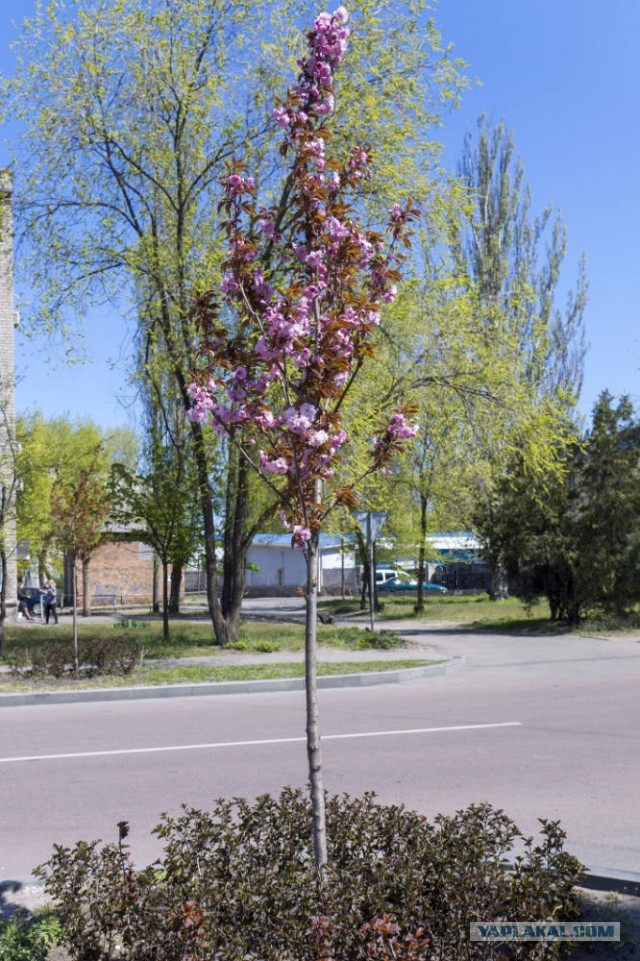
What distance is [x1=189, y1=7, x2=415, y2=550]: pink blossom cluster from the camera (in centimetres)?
441

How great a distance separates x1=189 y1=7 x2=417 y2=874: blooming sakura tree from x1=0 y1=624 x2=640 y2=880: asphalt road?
9.17ft

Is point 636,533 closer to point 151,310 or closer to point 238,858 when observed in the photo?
point 151,310

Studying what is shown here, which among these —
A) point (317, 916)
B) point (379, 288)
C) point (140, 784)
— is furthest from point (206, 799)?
point (379, 288)

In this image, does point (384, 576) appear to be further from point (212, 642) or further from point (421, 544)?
point (212, 642)

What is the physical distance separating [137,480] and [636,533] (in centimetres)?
1244

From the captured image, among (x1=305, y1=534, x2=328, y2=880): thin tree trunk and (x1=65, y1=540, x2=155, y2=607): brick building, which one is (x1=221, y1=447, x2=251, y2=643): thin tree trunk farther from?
(x1=65, y1=540, x2=155, y2=607): brick building

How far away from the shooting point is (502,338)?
20750mm

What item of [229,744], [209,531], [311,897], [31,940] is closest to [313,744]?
[311,897]

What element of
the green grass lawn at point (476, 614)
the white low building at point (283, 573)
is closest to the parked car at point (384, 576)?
the white low building at point (283, 573)

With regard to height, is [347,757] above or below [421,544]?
below

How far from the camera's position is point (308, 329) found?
4594mm

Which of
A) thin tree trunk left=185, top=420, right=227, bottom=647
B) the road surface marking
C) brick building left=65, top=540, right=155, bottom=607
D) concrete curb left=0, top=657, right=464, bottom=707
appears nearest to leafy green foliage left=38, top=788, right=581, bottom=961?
the road surface marking

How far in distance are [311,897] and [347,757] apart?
522 cm

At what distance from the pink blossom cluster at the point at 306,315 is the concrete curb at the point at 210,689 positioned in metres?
9.81
